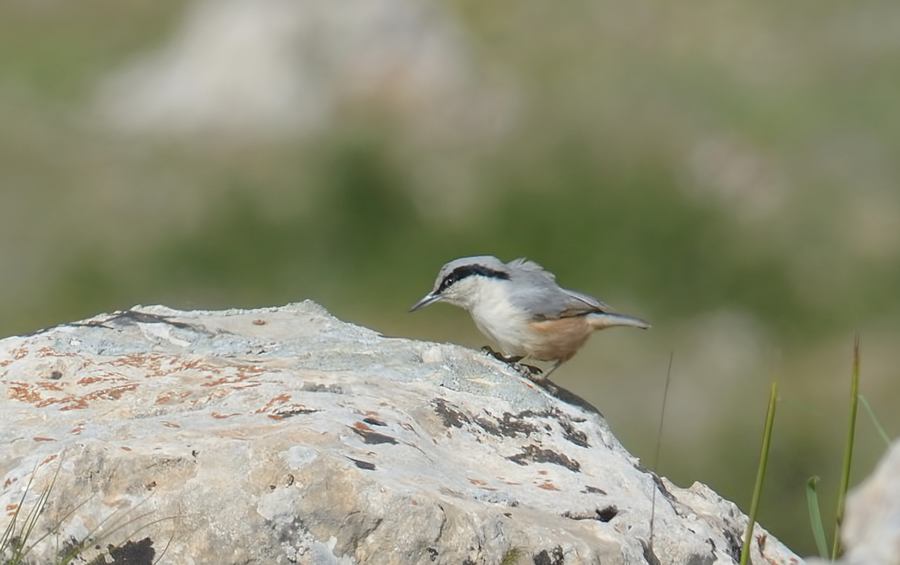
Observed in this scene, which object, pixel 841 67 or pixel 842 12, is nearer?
pixel 841 67

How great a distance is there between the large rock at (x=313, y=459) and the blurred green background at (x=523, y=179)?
11.9ft

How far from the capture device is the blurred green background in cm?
1065

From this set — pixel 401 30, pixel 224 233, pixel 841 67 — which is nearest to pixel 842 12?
pixel 841 67

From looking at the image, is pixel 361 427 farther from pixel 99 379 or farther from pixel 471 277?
pixel 471 277

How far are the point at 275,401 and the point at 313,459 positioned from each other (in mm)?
495

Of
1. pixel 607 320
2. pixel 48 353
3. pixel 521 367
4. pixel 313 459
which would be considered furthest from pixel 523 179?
pixel 313 459

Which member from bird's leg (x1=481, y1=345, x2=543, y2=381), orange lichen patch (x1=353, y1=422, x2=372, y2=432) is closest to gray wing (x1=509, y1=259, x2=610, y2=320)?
bird's leg (x1=481, y1=345, x2=543, y2=381)

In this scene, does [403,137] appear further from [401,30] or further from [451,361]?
[451,361]

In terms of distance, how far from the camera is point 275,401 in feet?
11.8

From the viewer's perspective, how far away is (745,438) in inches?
356

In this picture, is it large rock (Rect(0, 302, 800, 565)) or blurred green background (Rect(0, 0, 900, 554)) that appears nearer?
large rock (Rect(0, 302, 800, 565))

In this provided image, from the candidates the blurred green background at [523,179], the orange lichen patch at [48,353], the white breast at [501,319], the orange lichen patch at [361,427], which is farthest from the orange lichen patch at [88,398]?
the blurred green background at [523,179]

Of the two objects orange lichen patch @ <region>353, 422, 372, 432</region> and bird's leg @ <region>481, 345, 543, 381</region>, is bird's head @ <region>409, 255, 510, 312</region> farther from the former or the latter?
orange lichen patch @ <region>353, 422, 372, 432</region>

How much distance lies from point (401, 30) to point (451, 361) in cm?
1068
